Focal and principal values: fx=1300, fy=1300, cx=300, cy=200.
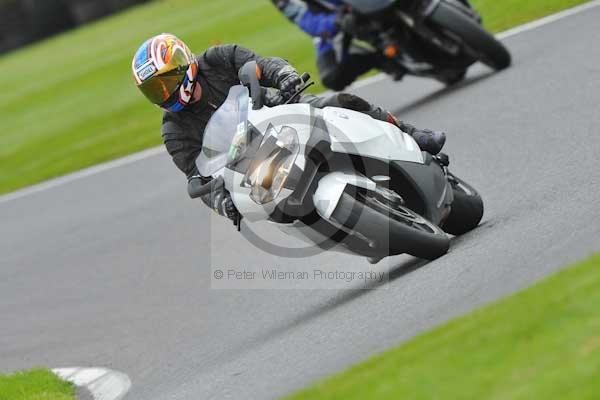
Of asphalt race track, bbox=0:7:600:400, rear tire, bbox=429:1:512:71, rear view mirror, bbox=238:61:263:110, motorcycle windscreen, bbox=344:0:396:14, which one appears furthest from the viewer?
motorcycle windscreen, bbox=344:0:396:14

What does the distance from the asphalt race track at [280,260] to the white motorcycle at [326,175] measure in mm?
325

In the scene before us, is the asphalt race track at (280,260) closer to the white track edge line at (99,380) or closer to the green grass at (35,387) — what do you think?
the white track edge line at (99,380)

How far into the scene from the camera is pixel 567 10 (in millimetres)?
13602

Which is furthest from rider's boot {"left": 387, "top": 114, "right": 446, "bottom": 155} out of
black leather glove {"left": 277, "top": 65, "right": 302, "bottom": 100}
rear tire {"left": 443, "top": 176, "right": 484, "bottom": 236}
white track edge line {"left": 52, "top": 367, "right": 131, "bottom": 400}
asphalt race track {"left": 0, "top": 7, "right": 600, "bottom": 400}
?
white track edge line {"left": 52, "top": 367, "right": 131, "bottom": 400}

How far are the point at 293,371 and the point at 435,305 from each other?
74 cm

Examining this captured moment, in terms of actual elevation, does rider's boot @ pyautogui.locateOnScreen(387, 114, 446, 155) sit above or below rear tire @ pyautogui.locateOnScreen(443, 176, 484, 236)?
above

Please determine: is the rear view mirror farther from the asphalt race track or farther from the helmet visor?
the asphalt race track

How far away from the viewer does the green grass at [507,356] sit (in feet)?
13.2

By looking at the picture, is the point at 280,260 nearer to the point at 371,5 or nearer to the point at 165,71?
the point at 165,71

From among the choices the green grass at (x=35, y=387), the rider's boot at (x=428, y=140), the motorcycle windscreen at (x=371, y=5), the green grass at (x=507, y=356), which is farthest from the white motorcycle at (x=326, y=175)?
the motorcycle windscreen at (x=371, y=5)

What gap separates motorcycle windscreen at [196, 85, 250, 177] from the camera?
6.81 m

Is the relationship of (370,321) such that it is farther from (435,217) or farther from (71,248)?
(71,248)

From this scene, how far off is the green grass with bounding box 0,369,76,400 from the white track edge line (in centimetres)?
11

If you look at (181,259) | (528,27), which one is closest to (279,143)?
(181,259)
